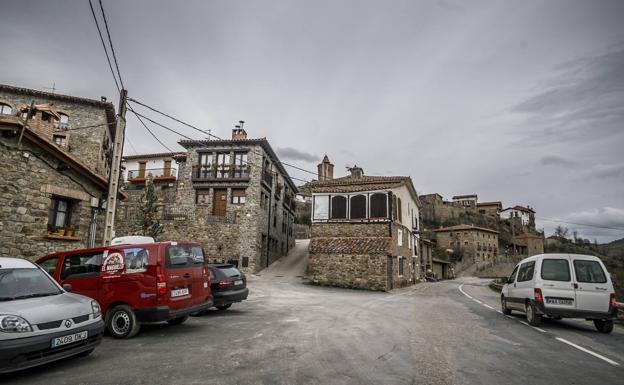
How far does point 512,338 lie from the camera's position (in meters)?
7.30

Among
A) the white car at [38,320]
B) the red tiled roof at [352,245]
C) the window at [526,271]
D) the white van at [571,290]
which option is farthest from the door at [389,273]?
the white car at [38,320]

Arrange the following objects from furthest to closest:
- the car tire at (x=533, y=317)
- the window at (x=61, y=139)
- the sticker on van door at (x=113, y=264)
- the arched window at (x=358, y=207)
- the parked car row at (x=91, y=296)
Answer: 1. the arched window at (x=358, y=207)
2. the window at (x=61, y=139)
3. the car tire at (x=533, y=317)
4. the sticker on van door at (x=113, y=264)
5. the parked car row at (x=91, y=296)

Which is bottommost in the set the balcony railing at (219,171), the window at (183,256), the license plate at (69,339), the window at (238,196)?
the license plate at (69,339)

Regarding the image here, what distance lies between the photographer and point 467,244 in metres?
67.1

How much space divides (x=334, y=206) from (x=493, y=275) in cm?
4420

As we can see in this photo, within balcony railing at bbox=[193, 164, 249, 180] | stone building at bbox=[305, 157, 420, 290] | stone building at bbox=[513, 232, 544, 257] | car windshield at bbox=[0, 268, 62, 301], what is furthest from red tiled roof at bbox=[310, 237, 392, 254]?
stone building at bbox=[513, 232, 544, 257]

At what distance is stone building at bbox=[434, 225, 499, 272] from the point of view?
65.2 m

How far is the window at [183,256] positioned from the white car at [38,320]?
1728 mm

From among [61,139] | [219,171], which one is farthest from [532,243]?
[61,139]

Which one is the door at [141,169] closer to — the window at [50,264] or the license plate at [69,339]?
the window at [50,264]

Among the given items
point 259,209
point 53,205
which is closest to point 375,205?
point 259,209

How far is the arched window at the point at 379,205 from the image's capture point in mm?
23870

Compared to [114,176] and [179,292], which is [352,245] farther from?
[179,292]

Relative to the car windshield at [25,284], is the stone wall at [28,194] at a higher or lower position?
higher
